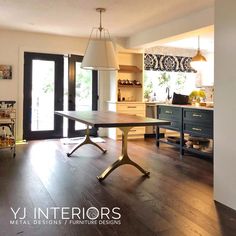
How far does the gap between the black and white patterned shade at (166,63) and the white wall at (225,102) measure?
15.5 ft

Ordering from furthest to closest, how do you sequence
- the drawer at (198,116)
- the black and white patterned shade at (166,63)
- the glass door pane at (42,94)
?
the black and white patterned shade at (166,63) → the glass door pane at (42,94) → the drawer at (198,116)

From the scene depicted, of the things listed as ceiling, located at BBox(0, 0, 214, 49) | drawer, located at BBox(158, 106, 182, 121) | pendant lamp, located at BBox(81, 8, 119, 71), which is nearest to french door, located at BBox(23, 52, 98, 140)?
ceiling, located at BBox(0, 0, 214, 49)

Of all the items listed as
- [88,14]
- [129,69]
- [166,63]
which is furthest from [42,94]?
[166,63]

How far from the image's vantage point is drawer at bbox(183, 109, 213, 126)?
4.23m

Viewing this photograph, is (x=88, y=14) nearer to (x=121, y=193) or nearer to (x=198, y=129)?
(x=198, y=129)

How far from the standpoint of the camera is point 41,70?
639 cm

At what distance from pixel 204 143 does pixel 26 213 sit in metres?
3.44

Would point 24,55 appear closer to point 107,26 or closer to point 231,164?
point 107,26

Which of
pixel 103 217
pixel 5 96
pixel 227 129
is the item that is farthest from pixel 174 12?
pixel 5 96

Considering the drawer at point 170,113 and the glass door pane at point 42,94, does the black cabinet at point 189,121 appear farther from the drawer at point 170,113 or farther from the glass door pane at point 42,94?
the glass door pane at point 42,94

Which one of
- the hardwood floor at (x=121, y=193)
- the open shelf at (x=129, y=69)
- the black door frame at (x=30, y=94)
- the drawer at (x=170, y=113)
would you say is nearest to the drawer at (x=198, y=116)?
the drawer at (x=170, y=113)

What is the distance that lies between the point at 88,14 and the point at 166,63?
11.5ft

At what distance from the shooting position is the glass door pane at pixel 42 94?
636 centimetres

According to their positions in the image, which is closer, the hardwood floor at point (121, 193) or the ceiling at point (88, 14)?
the hardwood floor at point (121, 193)
